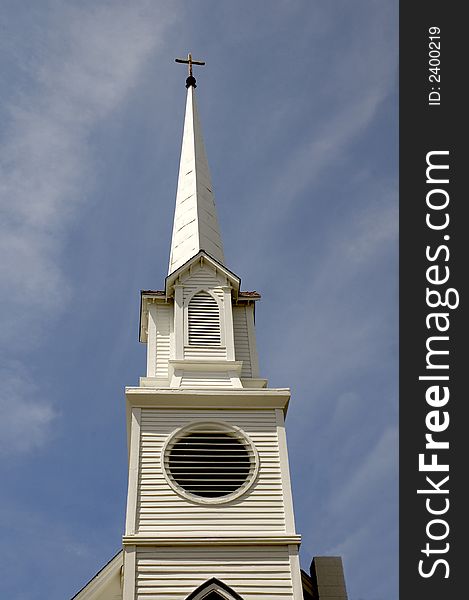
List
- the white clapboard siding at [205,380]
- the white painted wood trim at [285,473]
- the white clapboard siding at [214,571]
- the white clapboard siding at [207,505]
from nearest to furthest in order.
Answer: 1. the white clapboard siding at [214,571]
2. the white clapboard siding at [207,505]
3. the white painted wood trim at [285,473]
4. the white clapboard siding at [205,380]

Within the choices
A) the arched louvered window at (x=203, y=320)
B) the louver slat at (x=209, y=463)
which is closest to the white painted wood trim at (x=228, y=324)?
the arched louvered window at (x=203, y=320)

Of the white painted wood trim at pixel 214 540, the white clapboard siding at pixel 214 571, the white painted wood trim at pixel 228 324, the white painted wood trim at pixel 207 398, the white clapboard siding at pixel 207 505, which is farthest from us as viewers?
the white painted wood trim at pixel 228 324

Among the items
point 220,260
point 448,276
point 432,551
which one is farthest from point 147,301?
point 432,551

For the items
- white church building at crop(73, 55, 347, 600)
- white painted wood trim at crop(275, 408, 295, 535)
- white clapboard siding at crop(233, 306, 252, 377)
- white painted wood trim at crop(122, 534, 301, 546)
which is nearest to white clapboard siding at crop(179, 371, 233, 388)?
white church building at crop(73, 55, 347, 600)

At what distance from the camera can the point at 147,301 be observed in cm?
2305

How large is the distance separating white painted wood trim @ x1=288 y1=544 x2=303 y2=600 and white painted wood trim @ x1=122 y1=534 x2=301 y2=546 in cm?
14

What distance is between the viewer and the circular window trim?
17172mm

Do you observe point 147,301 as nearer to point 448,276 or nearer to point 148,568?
point 148,568

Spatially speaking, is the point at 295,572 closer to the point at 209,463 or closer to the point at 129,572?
the point at 209,463

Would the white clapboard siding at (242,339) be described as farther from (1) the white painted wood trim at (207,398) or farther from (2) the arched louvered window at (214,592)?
(2) the arched louvered window at (214,592)

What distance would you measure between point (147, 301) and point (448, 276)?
10346mm

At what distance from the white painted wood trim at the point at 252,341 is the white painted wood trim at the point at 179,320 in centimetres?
201

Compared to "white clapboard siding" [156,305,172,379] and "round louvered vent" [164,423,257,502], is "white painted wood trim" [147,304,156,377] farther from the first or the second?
"round louvered vent" [164,423,257,502]

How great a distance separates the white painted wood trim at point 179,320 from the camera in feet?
68.7
